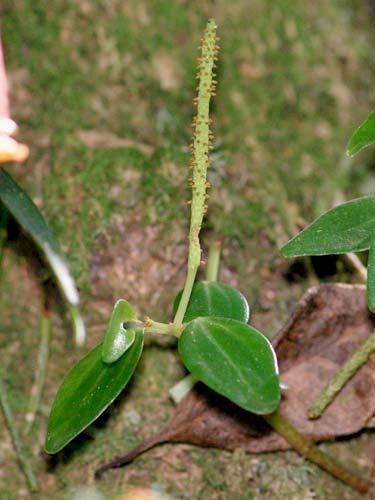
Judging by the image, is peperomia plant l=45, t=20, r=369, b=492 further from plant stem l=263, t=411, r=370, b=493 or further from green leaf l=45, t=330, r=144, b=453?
plant stem l=263, t=411, r=370, b=493

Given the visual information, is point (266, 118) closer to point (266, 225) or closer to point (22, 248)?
point (266, 225)

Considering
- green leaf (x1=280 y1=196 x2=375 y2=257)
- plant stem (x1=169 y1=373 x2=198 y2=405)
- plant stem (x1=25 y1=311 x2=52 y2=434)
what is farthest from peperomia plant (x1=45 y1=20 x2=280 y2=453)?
plant stem (x1=25 y1=311 x2=52 y2=434)

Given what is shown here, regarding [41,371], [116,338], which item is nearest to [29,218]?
[116,338]

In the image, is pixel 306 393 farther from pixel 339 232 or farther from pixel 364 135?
pixel 364 135

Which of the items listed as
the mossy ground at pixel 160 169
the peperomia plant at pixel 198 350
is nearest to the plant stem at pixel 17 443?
the mossy ground at pixel 160 169

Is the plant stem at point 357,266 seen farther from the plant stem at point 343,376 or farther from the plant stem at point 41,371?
the plant stem at point 41,371

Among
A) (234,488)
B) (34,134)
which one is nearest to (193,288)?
(234,488)
